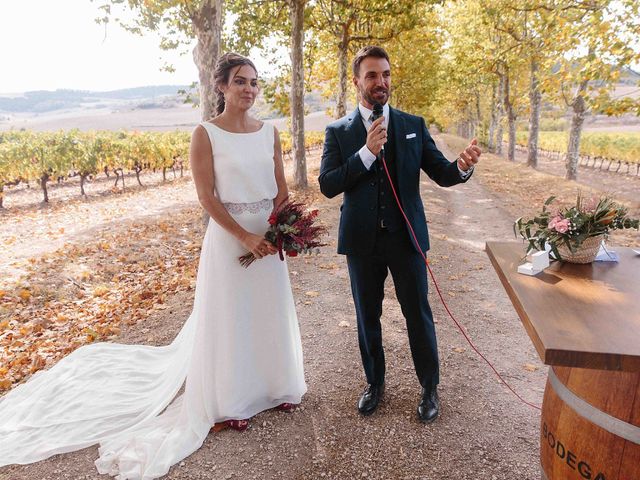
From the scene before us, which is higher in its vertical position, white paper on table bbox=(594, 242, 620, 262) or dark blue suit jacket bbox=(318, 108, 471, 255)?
dark blue suit jacket bbox=(318, 108, 471, 255)

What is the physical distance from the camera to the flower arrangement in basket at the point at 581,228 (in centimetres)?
257

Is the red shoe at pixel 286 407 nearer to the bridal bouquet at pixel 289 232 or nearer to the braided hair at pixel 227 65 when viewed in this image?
the bridal bouquet at pixel 289 232

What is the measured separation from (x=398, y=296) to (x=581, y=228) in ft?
4.28

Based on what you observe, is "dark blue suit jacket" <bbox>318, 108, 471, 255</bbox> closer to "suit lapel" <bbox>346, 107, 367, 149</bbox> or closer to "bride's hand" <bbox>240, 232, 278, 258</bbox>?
"suit lapel" <bbox>346, 107, 367, 149</bbox>

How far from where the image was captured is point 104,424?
344 cm

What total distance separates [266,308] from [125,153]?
19.4 metres

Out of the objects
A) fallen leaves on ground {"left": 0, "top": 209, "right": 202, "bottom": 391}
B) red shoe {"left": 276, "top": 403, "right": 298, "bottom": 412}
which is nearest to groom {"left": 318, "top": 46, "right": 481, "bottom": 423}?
red shoe {"left": 276, "top": 403, "right": 298, "bottom": 412}

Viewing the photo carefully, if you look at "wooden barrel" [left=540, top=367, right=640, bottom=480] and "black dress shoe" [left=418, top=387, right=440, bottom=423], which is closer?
"wooden barrel" [left=540, top=367, right=640, bottom=480]

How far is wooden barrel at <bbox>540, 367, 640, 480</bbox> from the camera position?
1.81 meters

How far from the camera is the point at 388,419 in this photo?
3.44 metres

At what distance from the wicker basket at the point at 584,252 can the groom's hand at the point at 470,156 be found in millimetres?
743

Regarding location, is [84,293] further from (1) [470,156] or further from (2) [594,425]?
(2) [594,425]

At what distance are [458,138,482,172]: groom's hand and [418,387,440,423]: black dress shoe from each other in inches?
69.7

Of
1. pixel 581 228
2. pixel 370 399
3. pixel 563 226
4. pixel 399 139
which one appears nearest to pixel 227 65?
pixel 399 139
